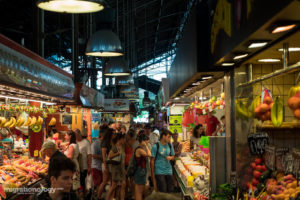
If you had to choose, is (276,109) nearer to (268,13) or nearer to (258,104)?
(258,104)

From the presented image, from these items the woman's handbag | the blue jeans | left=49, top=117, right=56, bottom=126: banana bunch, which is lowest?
the blue jeans

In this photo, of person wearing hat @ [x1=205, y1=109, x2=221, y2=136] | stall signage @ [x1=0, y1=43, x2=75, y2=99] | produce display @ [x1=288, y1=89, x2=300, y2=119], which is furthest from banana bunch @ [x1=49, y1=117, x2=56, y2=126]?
produce display @ [x1=288, y1=89, x2=300, y2=119]

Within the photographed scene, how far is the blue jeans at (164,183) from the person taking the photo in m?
9.26

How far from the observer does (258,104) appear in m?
4.98

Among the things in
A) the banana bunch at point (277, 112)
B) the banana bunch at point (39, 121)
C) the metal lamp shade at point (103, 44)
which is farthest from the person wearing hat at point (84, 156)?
the banana bunch at point (277, 112)

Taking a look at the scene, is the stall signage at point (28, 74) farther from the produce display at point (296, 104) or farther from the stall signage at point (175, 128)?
the stall signage at point (175, 128)

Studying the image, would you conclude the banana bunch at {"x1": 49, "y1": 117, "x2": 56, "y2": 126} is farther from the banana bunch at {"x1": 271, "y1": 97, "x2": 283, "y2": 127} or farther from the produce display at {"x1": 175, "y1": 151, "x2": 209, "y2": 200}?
the banana bunch at {"x1": 271, "y1": 97, "x2": 283, "y2": 127}

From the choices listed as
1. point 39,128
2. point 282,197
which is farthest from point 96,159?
point 282,197

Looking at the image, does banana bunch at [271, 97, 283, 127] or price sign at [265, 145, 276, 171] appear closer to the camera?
banana bunch at [271, 97, 283, 127]

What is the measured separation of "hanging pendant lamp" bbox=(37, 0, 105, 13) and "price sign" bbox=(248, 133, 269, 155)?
7.74 feet

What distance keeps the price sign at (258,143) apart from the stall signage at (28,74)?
3.06 meters

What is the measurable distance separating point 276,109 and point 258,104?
0.45 metres

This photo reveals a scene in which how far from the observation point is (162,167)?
937cm

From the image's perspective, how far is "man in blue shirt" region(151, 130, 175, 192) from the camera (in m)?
9.31
